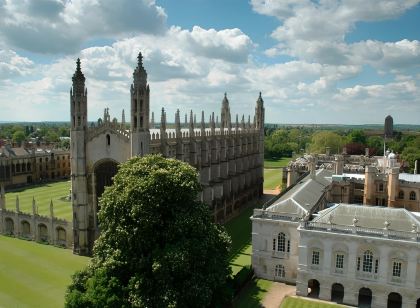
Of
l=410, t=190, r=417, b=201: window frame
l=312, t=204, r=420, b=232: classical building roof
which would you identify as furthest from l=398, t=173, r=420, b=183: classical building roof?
l=312, t=204, r=420, b=232: classical building roof

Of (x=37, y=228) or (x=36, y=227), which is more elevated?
(x=36, y=227)

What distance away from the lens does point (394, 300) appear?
34344 mm

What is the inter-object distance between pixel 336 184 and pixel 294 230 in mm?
21495

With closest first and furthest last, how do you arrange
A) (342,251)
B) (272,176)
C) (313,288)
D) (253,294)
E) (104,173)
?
(342,251)
(253,294)
(313,288)
(104,173)
(272,176)

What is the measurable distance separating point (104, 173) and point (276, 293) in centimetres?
2167

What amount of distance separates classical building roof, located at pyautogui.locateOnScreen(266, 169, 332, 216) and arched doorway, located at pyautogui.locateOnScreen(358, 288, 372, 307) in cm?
856

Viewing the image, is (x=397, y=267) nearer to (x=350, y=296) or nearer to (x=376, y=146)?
(x=350, y=296)

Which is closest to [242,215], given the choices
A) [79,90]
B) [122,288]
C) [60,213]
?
[60,213]

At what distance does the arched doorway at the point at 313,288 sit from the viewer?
115 ft

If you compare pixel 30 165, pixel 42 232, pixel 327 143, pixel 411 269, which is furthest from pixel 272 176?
pixel 411 269

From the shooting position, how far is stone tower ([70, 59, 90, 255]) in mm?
41406

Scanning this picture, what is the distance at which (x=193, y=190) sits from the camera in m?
30.4

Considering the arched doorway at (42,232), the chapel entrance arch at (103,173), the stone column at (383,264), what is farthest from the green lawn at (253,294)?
the arched doorway at (42,232)

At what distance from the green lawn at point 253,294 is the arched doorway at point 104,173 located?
1830cm
